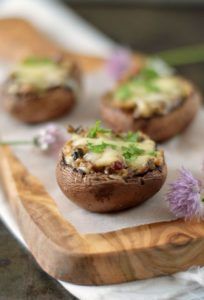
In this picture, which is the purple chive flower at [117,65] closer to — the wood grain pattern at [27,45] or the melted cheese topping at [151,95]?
the wood grain pattern at [27,45]

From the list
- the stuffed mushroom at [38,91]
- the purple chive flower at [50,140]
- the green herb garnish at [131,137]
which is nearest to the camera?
the green herb garnish at [131,137]

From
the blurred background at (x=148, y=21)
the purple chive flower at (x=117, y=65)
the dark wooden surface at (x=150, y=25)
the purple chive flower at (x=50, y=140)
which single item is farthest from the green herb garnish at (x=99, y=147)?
the blurred background at (x=148, y=21)

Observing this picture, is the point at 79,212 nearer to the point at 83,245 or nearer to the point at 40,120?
the point at 83,245

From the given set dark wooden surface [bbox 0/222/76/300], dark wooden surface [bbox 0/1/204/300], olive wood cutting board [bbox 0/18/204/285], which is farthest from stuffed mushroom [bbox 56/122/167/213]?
dark wooden surface [bbox 0/1/204/300]

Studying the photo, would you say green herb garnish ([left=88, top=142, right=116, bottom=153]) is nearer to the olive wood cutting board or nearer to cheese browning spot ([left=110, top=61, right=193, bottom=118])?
the olive wood cutting board

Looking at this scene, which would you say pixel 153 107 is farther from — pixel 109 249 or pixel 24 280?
pixel 24 280
